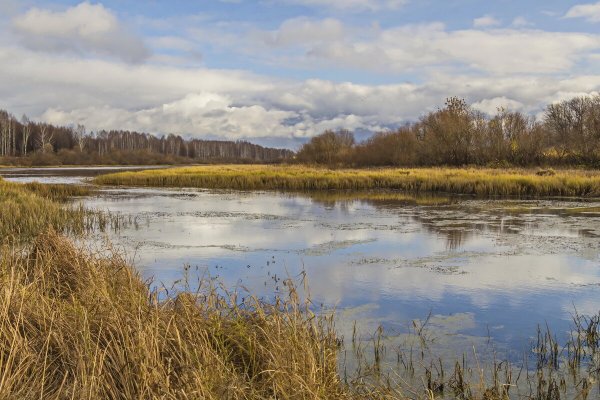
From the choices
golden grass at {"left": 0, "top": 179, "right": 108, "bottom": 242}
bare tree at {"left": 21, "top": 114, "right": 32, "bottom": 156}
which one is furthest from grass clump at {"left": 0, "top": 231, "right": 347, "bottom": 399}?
bare tree at {"left": 21, "top": 114, "right": 32, "bottom": 156}

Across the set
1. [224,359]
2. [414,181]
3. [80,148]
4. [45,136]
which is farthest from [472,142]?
[45,136]

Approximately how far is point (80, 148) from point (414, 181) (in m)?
78.2

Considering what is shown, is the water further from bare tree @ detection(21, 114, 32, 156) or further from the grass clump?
bare tree @ detection(21, 114, 32, 156)

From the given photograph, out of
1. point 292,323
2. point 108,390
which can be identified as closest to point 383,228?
point 292,323

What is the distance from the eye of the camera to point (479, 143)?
137ft

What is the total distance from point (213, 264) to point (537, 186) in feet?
65.1

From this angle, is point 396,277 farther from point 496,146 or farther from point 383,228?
point 496,146

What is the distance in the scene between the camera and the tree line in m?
38.8

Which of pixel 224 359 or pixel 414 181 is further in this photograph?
pixel 414 181

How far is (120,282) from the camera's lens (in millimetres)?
6402

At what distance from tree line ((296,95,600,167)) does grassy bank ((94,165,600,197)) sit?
6.87 meters

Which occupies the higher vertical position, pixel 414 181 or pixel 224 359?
pixel 414 181

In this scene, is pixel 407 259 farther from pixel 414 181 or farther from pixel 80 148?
pixel 80 148

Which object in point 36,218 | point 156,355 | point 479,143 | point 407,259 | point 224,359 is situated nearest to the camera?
point 156,355
